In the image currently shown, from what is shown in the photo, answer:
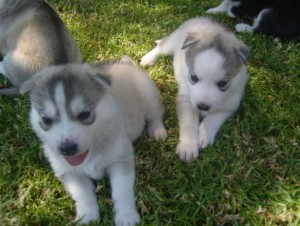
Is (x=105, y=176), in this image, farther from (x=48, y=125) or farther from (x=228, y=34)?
(x=228, y=34)

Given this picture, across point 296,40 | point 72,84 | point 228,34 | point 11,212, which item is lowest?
point 296,40

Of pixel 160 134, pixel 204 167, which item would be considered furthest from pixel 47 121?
pixel 204 167

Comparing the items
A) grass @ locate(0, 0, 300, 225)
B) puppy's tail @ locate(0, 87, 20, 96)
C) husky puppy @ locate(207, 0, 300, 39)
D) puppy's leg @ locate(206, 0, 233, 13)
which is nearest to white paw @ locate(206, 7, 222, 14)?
puppy's leg @ locate(206, 0, 233, 13)

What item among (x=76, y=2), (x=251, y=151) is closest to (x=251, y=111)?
(x=251, y=151)

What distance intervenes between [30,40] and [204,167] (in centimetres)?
226

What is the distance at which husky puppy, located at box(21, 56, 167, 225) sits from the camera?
3086 mm

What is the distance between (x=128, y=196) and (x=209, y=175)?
80cm

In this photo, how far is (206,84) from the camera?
4023mm

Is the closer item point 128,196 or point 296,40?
point 128,196

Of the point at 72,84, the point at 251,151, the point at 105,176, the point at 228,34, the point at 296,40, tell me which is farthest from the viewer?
the point at 296,40

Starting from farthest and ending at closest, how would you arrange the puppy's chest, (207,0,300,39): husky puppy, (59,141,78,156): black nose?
(207,0,300,39): husky puppy < the puppy's chest < (59,141,78,156): black nose

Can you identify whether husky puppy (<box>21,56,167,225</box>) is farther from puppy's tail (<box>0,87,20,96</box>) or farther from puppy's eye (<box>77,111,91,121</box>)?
puppy's tail (<box>0,87,20,96</box>)

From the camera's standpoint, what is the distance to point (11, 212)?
3418 mm

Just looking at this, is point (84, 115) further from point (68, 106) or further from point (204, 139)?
point (204, 139)
